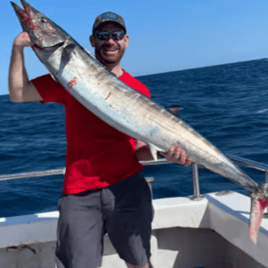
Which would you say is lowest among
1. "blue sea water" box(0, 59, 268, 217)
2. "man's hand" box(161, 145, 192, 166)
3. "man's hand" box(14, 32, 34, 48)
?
"blue sea water" box(0, 59, 268, 217)

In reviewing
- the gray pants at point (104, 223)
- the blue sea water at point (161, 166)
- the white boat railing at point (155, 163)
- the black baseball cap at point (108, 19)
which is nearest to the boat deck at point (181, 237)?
the white boat railing at point (155, 163)

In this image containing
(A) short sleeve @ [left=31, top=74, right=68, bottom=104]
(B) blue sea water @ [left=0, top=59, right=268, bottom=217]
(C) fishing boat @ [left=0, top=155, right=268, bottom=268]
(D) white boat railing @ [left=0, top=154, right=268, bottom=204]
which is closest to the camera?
(A) short sleeve @ [left=31, top=74, right=68, bottom=104]

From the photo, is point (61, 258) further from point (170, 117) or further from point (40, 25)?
point (40, 25)

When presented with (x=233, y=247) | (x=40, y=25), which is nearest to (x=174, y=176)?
(x=233, y=247)

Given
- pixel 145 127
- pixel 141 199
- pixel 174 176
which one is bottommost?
pixel 174 176

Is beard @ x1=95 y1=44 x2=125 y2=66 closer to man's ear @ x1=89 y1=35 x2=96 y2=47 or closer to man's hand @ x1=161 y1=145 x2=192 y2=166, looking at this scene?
man's ear @ x1=89 y1=35 x2=96 y2=47

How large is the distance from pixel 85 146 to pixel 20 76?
0.62 metres

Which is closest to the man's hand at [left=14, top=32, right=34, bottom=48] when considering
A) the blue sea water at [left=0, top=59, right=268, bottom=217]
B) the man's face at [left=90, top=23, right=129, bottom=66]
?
the man's face at [left=90, top=23, right=129, bottom=66]

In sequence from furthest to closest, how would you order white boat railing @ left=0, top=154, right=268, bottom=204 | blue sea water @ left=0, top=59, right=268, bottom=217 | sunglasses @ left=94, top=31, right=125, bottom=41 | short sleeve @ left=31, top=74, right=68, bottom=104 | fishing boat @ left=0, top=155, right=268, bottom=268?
blue sea water @ left=0, top=59, right=268, bottom=217 → fishing boat @ left=0, top=155, right=268, bottom=268 → white boat railing @ left=0, top=154, right=268, bottom=204 → sunglasses @ left=94, top=31, right=125, bottom=41 → short sleeve @ left=31, top=74, right=68, bottom=104

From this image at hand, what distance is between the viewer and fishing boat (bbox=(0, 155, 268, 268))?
10.3 ft

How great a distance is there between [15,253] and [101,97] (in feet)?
6.48

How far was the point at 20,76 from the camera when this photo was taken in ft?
7.26

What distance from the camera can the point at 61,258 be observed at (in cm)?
242

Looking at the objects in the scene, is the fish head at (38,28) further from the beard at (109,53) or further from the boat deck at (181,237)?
the boat deck at (181,237)
